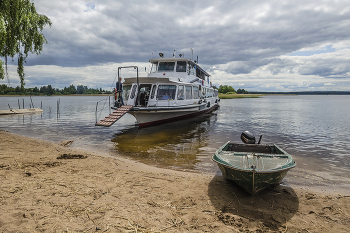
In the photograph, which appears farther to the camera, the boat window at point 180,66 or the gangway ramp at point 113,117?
the boat window at point 180,66

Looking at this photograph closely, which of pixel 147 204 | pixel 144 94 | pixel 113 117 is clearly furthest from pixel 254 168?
pixel 144 94

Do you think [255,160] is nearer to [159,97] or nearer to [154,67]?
[159,97]

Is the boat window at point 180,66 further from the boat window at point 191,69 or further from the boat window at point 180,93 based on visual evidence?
the boat window at point 180,93

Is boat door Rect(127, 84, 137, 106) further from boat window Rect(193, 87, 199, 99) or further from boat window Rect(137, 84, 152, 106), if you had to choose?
boat window Rect(193, 87, 199, 99)

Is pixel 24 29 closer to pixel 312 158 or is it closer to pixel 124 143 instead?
pixel 124 143

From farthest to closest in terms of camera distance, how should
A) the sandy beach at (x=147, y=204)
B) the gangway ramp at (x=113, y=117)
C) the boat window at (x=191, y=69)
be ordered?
the boat window at (x=191, y=69) → the gangway ramp at (x=113, y=117) → the sandy beach at (x=147, y=204)

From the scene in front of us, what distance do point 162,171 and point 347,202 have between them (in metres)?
5.19

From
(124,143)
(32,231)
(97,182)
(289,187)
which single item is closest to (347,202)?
(289,187)

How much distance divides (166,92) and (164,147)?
21.3ft

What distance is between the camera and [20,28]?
11.7 meters

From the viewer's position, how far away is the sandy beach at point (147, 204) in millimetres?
3674

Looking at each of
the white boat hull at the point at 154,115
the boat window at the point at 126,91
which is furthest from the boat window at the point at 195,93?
the boat window at the point at 126,91

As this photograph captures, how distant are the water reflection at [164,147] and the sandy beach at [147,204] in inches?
79.4

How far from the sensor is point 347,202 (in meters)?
5.00
